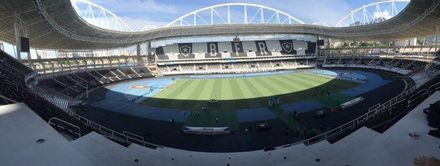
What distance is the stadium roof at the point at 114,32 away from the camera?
1252 inches

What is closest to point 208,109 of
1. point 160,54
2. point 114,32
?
point 114,32

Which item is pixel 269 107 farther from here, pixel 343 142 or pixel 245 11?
pixel 245 11

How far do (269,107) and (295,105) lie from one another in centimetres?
258

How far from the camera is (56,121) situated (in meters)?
14.8

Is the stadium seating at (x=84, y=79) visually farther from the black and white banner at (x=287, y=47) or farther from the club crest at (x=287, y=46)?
the club crest at (x=287, y=46)

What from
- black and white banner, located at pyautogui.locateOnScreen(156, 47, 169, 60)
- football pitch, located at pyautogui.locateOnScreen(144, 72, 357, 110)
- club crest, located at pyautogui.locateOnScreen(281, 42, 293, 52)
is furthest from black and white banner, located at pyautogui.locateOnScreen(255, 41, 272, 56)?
football pitch, located at pyautogui.locateOnScreen(144, 72, 357, 110)

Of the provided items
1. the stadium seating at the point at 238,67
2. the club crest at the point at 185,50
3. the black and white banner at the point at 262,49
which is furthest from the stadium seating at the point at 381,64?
the club crest at the point at 185,50

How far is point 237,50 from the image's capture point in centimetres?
8431

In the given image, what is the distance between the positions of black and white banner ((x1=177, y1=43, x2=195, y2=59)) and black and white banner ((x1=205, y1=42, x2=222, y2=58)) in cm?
429

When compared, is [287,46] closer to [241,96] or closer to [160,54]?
[160,54]

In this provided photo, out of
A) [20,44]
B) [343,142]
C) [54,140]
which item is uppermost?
[20,44]

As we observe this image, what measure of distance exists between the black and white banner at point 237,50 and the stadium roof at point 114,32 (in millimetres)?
7356

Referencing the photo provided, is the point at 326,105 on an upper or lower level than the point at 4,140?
lower

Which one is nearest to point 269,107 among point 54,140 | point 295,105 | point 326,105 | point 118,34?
point 295,105
